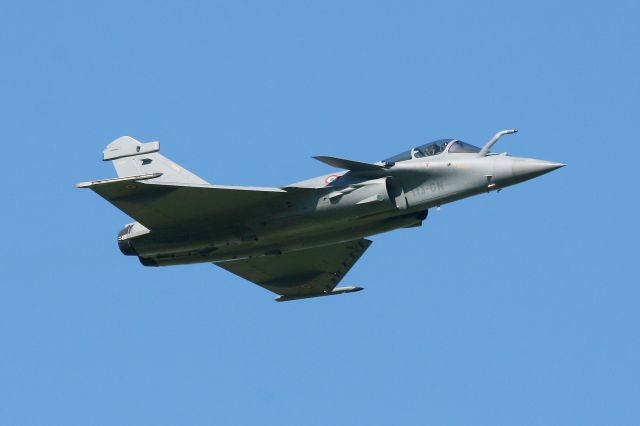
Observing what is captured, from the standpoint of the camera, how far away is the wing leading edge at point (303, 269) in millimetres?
29516

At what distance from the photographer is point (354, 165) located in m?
24.0

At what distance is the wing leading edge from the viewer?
96.8ft

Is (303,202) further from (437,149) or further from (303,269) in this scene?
(303,269)

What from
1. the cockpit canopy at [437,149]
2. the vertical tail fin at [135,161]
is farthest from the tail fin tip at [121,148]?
the cockpit canopy at [437,149]

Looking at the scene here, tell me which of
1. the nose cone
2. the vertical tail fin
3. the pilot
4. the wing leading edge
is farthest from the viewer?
the wing leading edge

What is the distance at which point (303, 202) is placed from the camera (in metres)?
Result: 24.6

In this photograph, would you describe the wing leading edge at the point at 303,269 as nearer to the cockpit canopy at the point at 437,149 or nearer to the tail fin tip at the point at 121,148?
the tail fin tip at the point at 121,148

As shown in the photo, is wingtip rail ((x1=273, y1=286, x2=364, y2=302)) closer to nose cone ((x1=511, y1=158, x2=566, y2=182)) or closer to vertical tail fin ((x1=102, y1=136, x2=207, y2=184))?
vertical tail fin ((x1=102, y1=136, x2=207, y2=184))

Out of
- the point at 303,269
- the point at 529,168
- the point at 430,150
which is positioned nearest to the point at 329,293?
the point at 303,269

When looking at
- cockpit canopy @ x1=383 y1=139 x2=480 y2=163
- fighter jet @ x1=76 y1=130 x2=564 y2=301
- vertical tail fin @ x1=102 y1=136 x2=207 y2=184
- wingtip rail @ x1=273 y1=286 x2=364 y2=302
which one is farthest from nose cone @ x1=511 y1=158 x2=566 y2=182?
vertical tail fin @ x1=102 y1=136 x2=207 y2=184

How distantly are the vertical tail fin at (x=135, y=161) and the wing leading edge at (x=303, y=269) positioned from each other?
2.97 metres

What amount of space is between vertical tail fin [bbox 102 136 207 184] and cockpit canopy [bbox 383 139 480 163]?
249 inches

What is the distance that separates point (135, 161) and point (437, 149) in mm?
8390

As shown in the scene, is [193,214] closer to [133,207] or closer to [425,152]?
[133,207]
